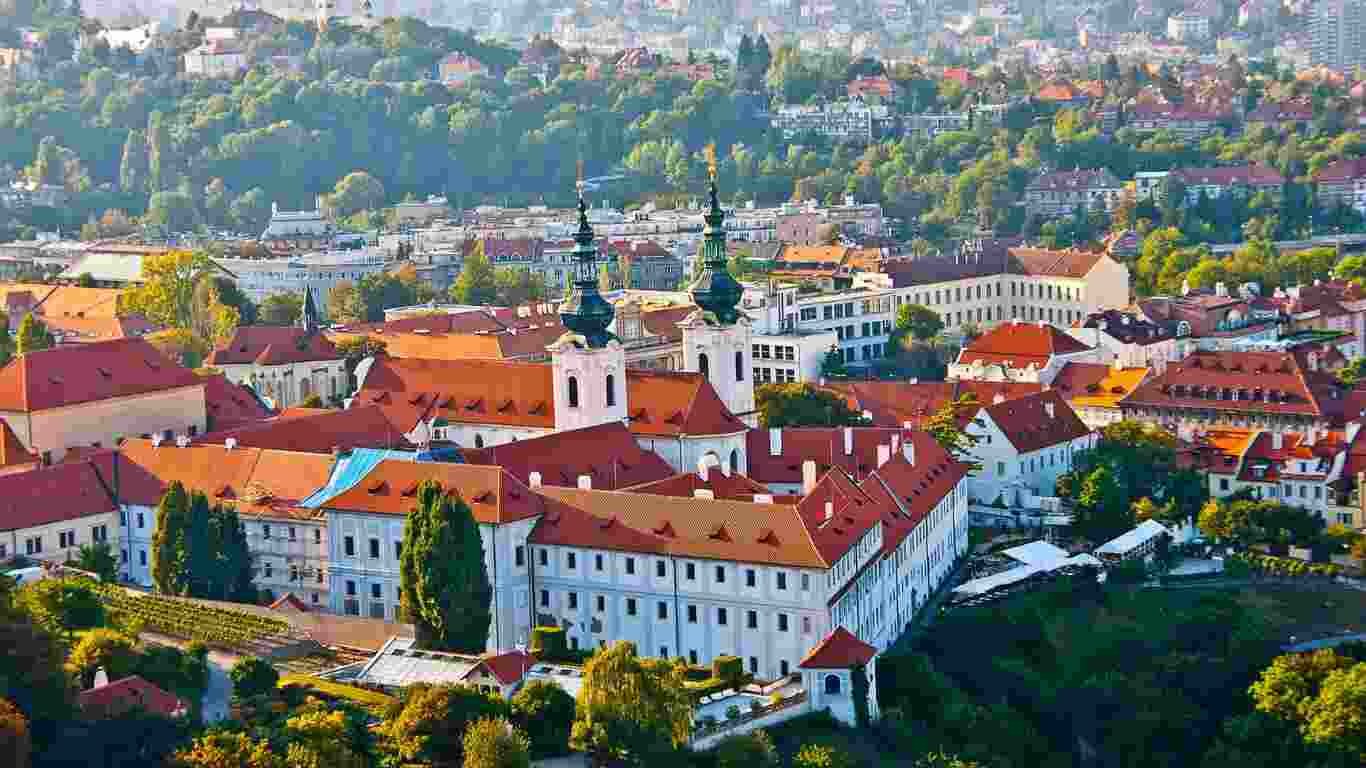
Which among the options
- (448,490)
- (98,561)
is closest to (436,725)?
(448,490)

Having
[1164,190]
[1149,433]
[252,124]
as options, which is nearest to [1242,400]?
[1149,433]

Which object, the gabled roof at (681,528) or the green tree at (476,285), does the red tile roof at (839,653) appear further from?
the green tree at (476,285)

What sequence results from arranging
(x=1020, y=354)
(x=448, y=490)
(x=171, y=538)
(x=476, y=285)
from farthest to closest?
1. (x=476, y=285)
2. (x=1020, y=354)
3. (x=171, y=538)
4. (x=448, y=490)

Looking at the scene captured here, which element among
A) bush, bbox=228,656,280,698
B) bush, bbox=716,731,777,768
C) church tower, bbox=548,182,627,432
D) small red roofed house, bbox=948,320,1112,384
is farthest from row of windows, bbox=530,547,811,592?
small red roofed house, bbox=948,320,1112,384

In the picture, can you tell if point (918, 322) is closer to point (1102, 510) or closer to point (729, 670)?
point (1102, 510)

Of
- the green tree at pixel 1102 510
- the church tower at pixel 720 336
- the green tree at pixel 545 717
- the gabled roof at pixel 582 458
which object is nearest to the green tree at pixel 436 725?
the green tree at pixel 545 717

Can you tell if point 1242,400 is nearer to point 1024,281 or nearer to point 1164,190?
point 1024,281

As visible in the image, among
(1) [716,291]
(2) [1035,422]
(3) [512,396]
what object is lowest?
(2) [1035,422]
